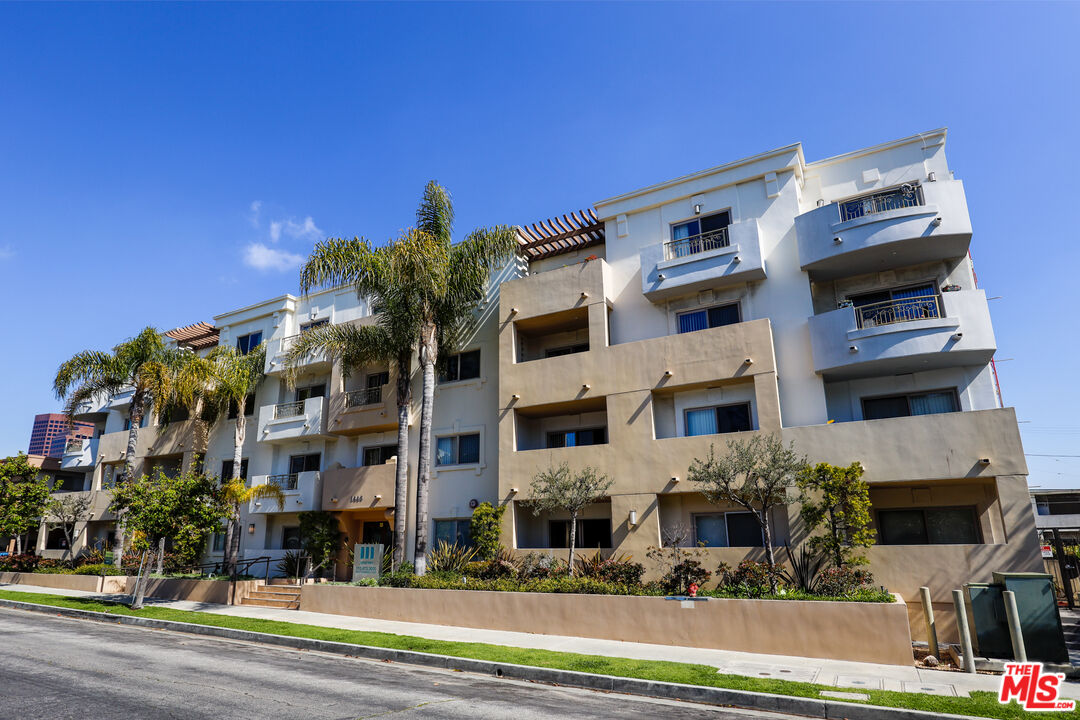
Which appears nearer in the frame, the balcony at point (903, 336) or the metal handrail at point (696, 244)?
the balcony at point (903, 336)

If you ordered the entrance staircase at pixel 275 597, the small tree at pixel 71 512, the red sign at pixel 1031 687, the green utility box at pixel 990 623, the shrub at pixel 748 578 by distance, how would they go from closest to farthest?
1. the red sign at pixel 1031 687
2. the green utility box at pixel 990 623
3. the shrub at pixel 748 578
4. the entrance staircase at pixel 275 597
5. the small tree at pixel 71 512

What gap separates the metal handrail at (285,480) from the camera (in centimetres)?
2784

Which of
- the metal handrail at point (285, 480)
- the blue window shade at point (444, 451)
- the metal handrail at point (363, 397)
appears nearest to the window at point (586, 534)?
the blue window shade at point (444, 451)

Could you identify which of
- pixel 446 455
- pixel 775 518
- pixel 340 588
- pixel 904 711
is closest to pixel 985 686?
pixel 904 711

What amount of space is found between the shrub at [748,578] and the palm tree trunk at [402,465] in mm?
10463

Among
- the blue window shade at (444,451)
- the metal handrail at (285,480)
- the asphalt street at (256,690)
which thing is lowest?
the asphalt street at (256,690)

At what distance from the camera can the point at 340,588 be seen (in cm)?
1988

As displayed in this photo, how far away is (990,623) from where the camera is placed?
12.5 meters

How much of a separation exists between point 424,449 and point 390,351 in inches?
166

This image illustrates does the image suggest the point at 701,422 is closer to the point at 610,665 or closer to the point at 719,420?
the point at 719,420

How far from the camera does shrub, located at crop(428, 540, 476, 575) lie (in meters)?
20.7

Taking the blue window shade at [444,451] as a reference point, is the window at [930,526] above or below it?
below

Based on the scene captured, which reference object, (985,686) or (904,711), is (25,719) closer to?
(904,711)

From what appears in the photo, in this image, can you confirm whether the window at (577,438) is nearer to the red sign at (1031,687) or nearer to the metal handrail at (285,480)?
the metal handrail at (285,480)
